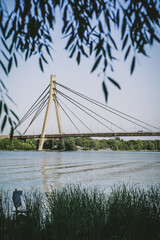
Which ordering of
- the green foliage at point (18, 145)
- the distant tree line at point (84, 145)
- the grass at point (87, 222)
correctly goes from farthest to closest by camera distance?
1. the distant tree line at point (84, 145)
2. the green foliage at point (18, 145)
3. the grass at point (87, 222)

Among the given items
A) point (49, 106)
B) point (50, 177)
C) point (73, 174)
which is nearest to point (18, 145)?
point (49, 106)

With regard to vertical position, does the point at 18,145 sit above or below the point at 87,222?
above

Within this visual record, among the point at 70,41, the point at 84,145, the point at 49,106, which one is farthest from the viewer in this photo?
the point at 84,145

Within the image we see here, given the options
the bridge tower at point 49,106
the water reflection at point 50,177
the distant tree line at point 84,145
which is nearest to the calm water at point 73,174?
the water reflection at point 50,177

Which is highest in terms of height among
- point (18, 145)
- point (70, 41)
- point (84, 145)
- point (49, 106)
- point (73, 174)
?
point (49, 106)

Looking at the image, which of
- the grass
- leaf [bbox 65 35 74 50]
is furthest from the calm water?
leaf [bbox 65 35 74 50]

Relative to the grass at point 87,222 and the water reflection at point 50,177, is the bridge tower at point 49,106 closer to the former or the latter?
the water reflection at point 50,177

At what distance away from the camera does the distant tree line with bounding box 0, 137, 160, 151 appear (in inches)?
3270

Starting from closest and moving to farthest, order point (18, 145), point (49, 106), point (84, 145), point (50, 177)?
point (50, 177) < point (49, 106) < point (18, 145) < point (84, 145)

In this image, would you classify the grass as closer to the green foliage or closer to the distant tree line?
the green foliage

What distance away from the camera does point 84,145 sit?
10931 cm

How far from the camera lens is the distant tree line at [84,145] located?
273 feet

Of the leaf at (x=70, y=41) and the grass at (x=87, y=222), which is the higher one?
the leaf at (x=70, y=41)

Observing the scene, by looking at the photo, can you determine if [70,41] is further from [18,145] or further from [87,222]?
[18,145]
